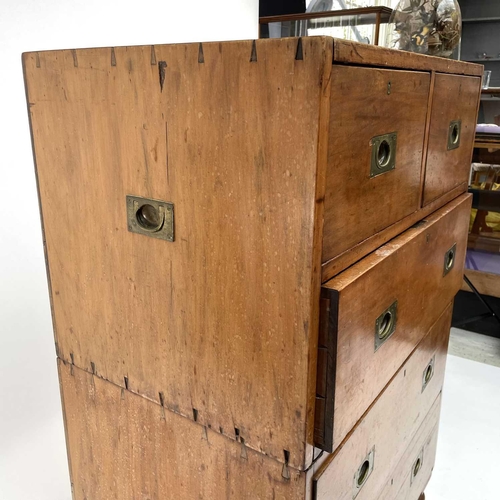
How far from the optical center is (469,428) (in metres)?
1.79

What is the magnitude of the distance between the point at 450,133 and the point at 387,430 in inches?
21.9

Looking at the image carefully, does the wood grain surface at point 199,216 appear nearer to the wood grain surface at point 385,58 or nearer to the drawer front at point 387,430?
Result: the wood grain surface at point 385,58

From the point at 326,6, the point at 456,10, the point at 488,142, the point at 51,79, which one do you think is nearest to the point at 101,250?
the point at 51,79

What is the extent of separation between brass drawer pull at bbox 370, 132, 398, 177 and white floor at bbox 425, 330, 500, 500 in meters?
1.13

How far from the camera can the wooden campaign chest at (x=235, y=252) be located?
575 mm

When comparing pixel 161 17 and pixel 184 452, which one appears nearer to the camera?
pixel 184 452

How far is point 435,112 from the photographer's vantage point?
89 centimetres

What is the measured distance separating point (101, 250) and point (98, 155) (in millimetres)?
136

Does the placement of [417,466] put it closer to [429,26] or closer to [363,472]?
[363,472]

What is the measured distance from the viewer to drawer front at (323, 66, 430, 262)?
59 centimetres

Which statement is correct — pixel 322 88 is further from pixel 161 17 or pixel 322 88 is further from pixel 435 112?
pixel 161 17

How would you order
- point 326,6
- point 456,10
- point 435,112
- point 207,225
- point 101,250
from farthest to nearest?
point 326,6, point 456,10, point 435,112, point 101,250, point 207,225

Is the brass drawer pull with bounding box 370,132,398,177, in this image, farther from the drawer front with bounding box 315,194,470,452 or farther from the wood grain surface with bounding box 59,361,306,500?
the wood grain surface with bounding box 59,361,306,500

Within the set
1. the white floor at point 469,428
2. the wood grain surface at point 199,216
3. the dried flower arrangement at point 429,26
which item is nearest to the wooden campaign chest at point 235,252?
the wood grain surface at point 199,216
